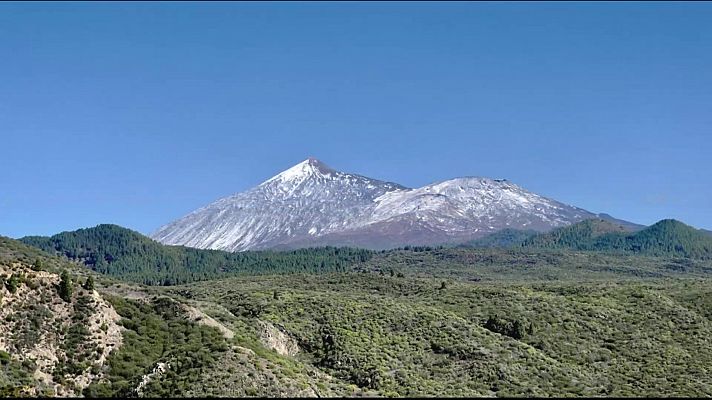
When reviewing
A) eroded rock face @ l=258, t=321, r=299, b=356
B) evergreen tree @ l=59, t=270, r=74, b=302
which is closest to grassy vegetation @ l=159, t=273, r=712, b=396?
eroded rock face @ l=258, t=321, r=299, b=356

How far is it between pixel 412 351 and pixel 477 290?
36070mm

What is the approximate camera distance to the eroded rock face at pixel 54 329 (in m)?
46.6

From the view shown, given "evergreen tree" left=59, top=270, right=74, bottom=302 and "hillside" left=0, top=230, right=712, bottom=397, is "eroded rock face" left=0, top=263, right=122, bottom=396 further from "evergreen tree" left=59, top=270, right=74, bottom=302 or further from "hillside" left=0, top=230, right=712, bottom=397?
"evergreen tree" left=59, top=270, right=74, bottom=302

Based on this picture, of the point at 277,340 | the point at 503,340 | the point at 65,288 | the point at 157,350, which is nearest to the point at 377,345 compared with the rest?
the point at 277,340

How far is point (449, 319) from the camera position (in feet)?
238

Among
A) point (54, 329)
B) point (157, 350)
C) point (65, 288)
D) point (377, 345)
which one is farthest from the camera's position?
point (377, 345)

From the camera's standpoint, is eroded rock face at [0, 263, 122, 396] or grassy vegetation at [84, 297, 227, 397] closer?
grassy vegetation at [84, 297, 227, 397]

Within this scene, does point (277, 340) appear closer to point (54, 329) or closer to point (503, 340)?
point (54, 329)

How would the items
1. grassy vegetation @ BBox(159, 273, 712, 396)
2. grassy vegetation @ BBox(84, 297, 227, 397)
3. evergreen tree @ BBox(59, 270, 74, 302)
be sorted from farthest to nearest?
grassy vegetation @ BBox(159, 273, 712, 396) → evergreen tree @ BBox(59, 270, 74, 302) → grassy vegetation @ BBox(84, 297, 227, 397)

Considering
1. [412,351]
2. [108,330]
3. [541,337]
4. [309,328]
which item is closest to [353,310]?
[309,328]

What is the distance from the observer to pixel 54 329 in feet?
164

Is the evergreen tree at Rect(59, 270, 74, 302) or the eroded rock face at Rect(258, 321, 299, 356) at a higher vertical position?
the evergreen tree at Rect(59, 270, 74, 302)

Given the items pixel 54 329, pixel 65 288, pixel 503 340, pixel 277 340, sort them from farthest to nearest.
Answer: pixel 503 340 → pixel 277 340 → pixel 65 288 → pixel 54 329

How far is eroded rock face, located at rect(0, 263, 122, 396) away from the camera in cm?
4662
